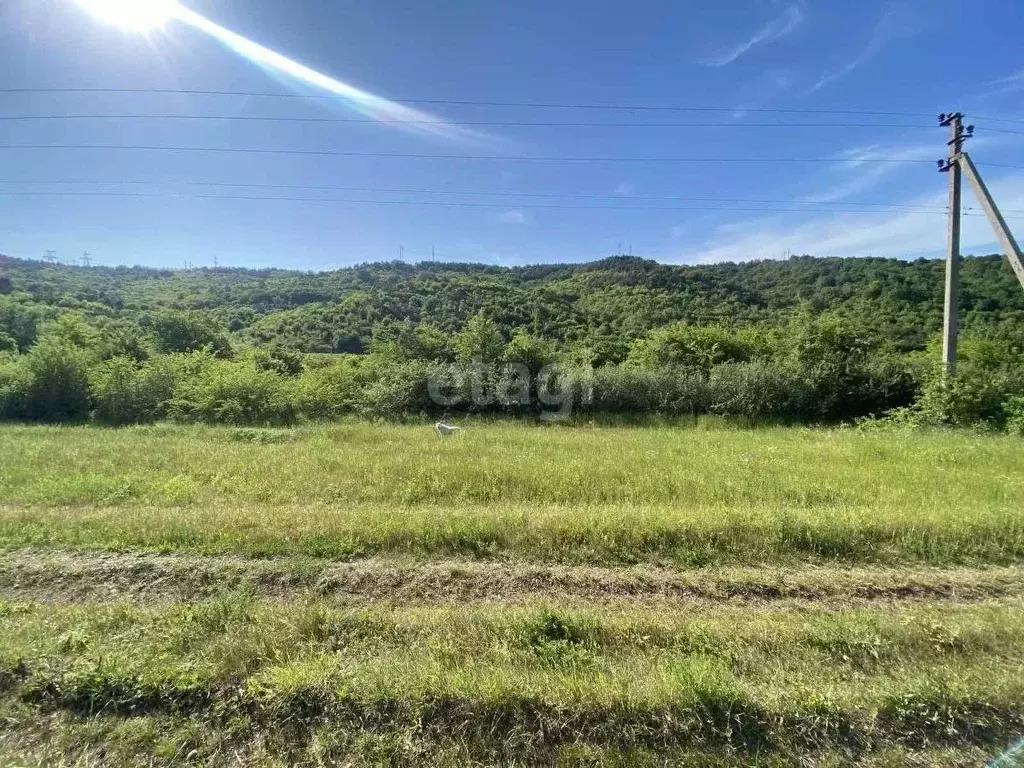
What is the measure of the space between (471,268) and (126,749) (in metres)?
59.9

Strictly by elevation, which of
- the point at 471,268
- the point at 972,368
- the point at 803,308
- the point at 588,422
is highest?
the point at 471,268

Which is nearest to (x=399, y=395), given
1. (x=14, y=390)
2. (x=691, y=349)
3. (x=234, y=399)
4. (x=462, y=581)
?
(x=234, y=399)

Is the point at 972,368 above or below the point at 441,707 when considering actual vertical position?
above

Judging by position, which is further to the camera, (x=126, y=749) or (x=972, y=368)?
(x=972, y=368)

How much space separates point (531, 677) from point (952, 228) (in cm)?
1839

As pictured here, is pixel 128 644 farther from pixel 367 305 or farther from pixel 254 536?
pixel 367 305

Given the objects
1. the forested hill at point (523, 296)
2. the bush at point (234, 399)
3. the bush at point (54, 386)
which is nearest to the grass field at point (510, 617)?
the bush at point (234, 399)

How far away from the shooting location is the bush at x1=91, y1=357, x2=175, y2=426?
61.7ft

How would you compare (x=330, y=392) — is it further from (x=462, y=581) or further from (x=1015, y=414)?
(x=1015, y=414)

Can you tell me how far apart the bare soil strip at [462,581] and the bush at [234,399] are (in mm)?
15245

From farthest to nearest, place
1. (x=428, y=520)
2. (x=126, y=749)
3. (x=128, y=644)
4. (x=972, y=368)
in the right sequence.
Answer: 1. (x=972, y=368)
2. (x=428, y=520)
3. (x=128, y=644)
4. (x=126, y=749)

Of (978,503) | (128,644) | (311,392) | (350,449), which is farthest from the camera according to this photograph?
(311,392)

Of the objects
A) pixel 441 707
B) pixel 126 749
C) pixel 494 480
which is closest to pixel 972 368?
pixel 494 480

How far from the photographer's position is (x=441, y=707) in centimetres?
260
